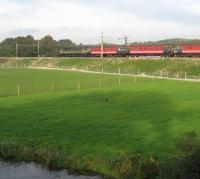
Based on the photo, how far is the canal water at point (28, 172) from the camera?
2172 cm

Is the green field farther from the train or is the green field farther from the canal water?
the train

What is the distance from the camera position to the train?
113312 millimetres

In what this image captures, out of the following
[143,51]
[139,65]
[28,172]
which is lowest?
[28,172]

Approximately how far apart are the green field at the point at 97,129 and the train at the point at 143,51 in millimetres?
71467

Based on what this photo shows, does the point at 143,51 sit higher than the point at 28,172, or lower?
higher

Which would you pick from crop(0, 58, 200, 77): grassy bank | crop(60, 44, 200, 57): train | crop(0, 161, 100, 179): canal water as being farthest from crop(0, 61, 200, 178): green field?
crop(60, 44, 200, 57): train

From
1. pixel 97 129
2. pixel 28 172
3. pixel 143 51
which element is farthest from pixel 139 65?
pixel 28 172

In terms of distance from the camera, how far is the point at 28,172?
22.6 metres

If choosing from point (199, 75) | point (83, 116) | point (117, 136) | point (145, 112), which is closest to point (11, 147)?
point (117, 136)

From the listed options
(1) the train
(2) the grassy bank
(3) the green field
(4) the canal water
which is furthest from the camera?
(1) the train

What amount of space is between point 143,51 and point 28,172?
4243 inches

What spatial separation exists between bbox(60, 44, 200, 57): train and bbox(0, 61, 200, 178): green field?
71.5m

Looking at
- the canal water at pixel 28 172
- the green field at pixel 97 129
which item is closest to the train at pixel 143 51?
the green field at pixel 97 129

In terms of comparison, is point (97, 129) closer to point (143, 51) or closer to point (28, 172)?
point (28, 172)
